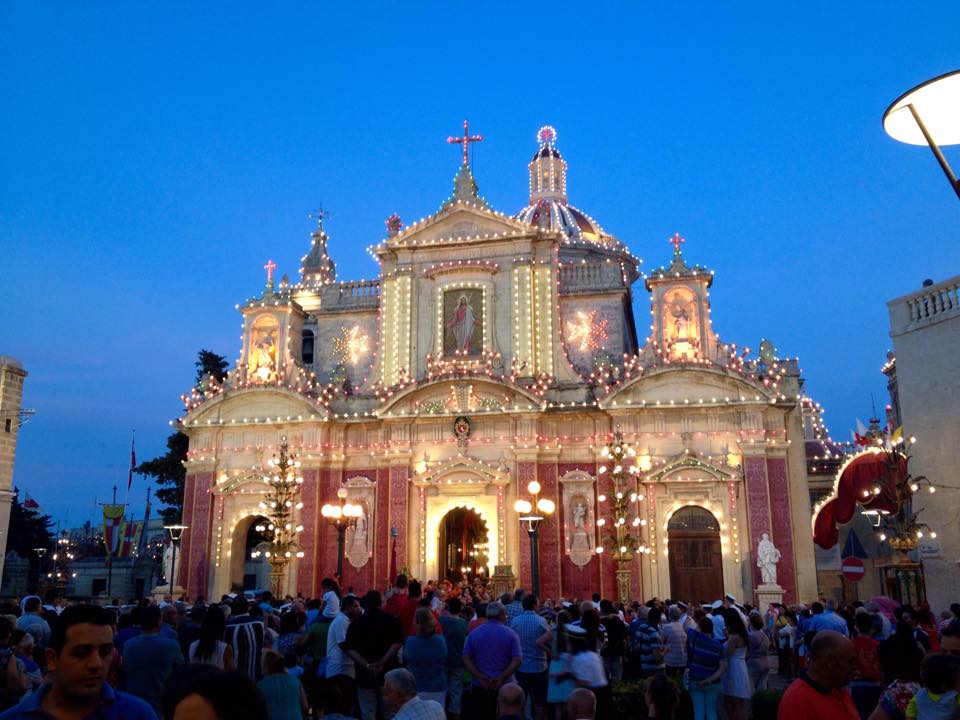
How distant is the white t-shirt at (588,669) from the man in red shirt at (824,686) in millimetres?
4707

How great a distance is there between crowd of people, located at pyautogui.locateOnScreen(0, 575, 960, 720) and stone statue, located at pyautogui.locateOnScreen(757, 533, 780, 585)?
1334cm

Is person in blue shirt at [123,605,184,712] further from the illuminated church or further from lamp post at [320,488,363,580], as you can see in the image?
the illuminated church

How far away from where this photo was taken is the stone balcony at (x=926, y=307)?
23.8m

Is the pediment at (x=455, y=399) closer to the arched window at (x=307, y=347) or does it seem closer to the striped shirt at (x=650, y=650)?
the arched window at (x=307, y=347)

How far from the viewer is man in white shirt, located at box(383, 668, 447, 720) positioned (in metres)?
6.89

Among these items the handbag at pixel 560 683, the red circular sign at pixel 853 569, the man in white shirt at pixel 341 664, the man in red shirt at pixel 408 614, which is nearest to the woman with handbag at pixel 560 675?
the handbag at pixel 560 683

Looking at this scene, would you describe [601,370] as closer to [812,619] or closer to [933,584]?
[933,584]

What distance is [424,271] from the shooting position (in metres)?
35.4

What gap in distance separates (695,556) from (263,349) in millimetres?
18595

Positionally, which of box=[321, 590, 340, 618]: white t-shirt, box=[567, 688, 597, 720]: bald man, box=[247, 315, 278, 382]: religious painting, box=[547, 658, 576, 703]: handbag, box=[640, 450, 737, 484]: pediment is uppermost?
box=[247, 315, 278, 382]: religious painting

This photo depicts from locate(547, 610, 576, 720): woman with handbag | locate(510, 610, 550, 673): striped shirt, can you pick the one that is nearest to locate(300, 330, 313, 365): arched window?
locate(510, 610, 550, 673): striped shirt

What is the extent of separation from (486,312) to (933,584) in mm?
17769

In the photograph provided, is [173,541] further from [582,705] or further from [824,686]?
[824,686]

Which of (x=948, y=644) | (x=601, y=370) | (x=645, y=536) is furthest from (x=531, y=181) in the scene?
(x=948, y=644)
